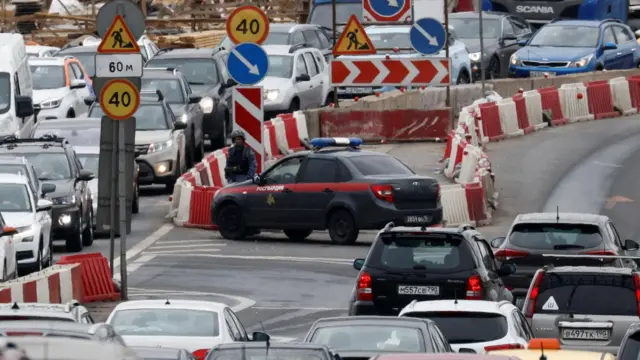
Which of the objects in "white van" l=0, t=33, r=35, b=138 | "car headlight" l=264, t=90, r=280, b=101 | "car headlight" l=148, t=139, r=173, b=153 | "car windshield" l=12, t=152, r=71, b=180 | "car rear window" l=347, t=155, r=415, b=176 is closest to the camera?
"car windshield" l=12, t=152, r=71, b=180

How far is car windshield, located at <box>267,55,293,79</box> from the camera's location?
4306 cm

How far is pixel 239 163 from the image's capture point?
104 ft

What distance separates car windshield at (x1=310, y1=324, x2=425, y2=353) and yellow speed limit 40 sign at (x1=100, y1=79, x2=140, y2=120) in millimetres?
7589

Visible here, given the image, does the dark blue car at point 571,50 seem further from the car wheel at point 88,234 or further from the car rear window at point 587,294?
the car rear window at point 587,294

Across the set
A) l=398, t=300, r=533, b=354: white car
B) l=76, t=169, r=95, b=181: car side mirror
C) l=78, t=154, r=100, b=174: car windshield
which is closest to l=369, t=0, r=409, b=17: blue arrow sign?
l=78, t=154, r=100, b=174: car windshield

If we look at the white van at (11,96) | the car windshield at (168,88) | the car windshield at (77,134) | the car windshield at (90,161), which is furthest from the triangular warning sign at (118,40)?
the car windshield at (168,88)

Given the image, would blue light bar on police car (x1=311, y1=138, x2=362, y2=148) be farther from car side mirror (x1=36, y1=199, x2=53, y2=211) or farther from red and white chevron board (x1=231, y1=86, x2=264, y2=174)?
car side mirror (x1=36, y1=199, x2=53, y2=211)

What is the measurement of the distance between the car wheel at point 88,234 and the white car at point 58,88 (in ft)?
34.2

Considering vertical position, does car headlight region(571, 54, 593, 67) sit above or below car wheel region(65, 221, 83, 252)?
below

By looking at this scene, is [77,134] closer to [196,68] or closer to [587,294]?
[196,68]

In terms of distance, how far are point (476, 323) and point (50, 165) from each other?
1472cm

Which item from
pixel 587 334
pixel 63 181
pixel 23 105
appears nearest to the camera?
pixel 587 334

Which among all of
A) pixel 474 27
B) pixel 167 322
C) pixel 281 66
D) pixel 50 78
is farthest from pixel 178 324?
pixel 474 27

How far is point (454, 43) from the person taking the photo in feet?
156
